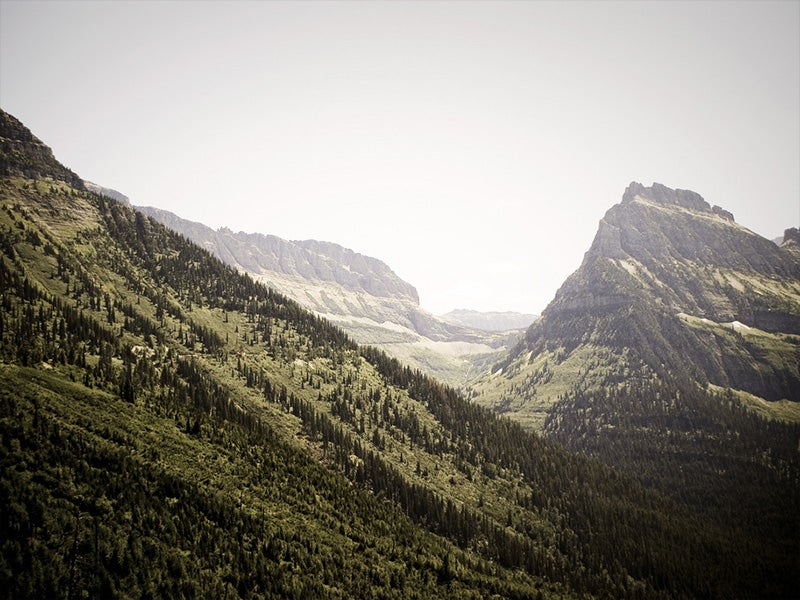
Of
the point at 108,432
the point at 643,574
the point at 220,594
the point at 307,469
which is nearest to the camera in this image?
the point at 220,594

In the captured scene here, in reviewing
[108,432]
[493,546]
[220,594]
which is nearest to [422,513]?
[493,546]

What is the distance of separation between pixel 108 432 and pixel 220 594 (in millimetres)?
38725

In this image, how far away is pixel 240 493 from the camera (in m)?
91.2

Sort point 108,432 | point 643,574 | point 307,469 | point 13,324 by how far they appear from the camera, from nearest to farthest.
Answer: point 108,432
point 13,324
point 307,469
point 643,574

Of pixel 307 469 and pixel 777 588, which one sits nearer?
pixel 307 469

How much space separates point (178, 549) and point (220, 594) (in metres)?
10.1

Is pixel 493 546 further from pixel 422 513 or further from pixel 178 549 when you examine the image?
pixel 178 549

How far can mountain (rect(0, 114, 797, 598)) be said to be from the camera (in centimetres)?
6278

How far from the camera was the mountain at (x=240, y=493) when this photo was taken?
206ft

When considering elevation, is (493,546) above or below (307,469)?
below

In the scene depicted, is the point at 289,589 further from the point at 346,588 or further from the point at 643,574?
the point at 643,574

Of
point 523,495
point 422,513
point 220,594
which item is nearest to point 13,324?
point 220,594

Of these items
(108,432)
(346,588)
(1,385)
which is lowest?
(346,588)

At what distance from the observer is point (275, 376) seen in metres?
188
